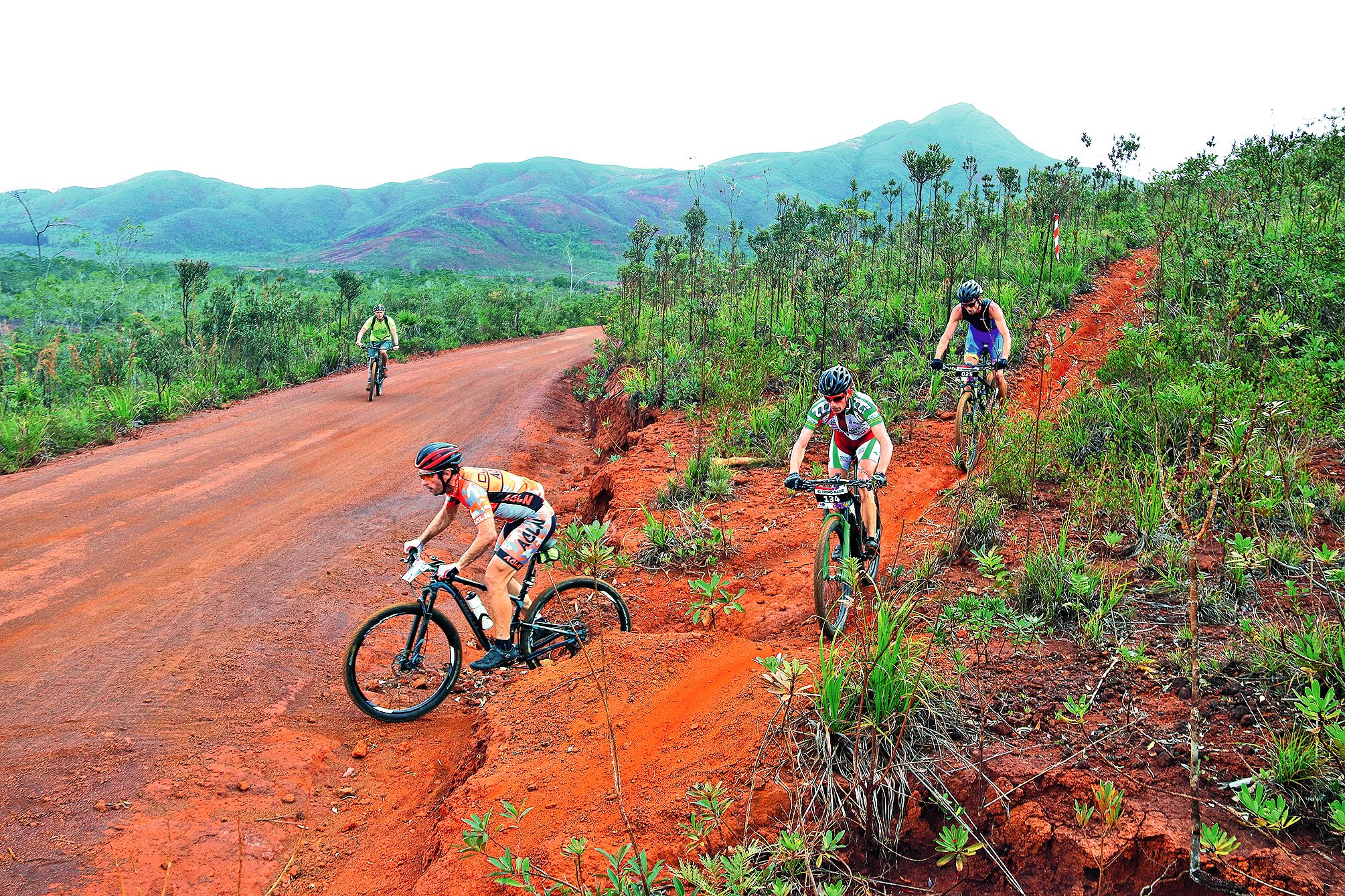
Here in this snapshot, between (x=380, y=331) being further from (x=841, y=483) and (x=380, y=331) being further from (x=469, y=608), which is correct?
(x=841, y=483)

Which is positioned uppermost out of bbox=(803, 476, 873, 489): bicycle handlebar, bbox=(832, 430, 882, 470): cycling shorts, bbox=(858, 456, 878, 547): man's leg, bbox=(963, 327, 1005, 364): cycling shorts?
bbox=(963, 327, 1005, 364): cycling shorts

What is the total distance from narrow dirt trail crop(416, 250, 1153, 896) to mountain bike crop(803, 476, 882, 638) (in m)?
0.31

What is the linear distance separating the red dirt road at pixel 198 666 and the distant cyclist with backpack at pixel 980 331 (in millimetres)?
6228

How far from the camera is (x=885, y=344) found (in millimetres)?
12578

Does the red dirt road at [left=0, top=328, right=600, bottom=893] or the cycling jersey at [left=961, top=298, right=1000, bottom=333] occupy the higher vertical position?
the cycling jersey at [left=961, top=298, right=1000, bottom=333]

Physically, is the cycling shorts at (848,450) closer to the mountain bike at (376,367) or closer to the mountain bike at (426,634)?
the mountain bike at (426,634)

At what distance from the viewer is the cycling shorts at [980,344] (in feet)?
27.3

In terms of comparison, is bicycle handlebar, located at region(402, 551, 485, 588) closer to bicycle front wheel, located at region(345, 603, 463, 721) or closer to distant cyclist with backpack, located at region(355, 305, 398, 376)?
bicycle front wheel, located at region(345, 603, 463, 721)

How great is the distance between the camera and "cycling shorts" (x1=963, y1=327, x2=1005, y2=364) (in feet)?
27.3

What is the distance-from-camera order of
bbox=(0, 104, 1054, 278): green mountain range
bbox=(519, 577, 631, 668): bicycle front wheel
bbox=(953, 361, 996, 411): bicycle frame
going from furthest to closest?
bbox=(0, 104, 1054, 278): green mountain range → bbox=(953, 361, 996, 411): bicycle frame → bbox=(519, 577, 631, 668): bicycle front wheel

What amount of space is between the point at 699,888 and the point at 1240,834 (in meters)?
2.12

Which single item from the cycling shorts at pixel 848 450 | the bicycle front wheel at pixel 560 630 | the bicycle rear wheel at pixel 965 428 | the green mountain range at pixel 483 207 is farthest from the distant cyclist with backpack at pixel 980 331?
the green mountain range at pixel 483 207

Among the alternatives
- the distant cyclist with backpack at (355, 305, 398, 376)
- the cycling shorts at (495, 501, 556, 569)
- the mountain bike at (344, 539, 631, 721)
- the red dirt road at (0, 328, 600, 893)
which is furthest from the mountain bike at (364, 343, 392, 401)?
the cycling shorts at (495, 501, 556, 569)

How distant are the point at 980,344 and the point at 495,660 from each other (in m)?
6.04
